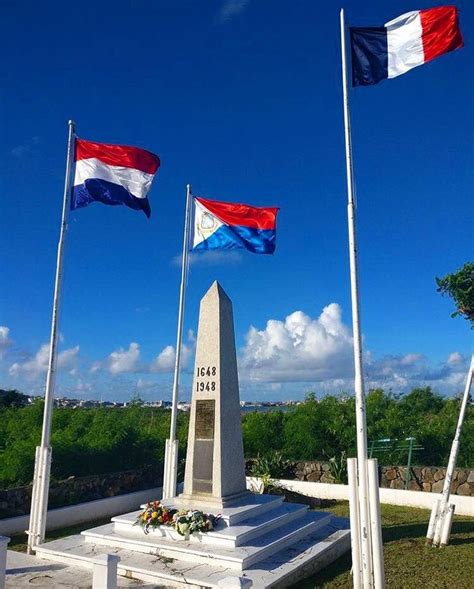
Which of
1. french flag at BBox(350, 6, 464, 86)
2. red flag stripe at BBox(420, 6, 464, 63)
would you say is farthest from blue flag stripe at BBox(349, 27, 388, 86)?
red flag stripe at BBox(420, 6, 464, 63)

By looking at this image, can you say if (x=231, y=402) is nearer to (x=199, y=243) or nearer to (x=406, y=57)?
(x=199, y=243)

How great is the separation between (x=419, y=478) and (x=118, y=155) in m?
10.6

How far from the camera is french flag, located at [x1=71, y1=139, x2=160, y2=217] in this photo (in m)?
9.86

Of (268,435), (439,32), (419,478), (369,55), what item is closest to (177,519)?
(369,55)

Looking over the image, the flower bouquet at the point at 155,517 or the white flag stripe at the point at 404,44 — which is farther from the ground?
the white flag stripe at the point at 404,44

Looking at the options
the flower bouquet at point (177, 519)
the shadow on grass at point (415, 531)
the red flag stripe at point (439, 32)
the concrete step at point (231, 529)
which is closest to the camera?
the red flag stripe at point (439, 32)

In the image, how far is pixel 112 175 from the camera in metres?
10.0

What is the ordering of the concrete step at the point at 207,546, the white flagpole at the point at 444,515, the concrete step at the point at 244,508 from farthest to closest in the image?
the white flagpole at the point at 444,515 < the concrete step at the point at 244,508 < the concrete step at the point at 207,546

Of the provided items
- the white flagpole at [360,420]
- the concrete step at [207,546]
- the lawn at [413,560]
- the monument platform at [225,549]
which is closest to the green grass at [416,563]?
the lawn at [413,560]

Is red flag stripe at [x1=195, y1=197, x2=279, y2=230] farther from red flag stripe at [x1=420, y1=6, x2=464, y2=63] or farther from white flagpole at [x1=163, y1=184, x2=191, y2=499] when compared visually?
red flag stripe at [x1=420, y1=6, x2=464, y2=63]

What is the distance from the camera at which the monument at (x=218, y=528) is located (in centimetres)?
749

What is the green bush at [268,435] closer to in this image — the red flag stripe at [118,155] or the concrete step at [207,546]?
the concrete step at [207,546]

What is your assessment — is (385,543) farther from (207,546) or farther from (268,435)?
(268,435)

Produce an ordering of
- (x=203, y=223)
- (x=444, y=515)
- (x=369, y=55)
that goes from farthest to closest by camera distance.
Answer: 1. (x=203, y=223)
2. (x=444, y=515)
3. (x=369, y=55)
